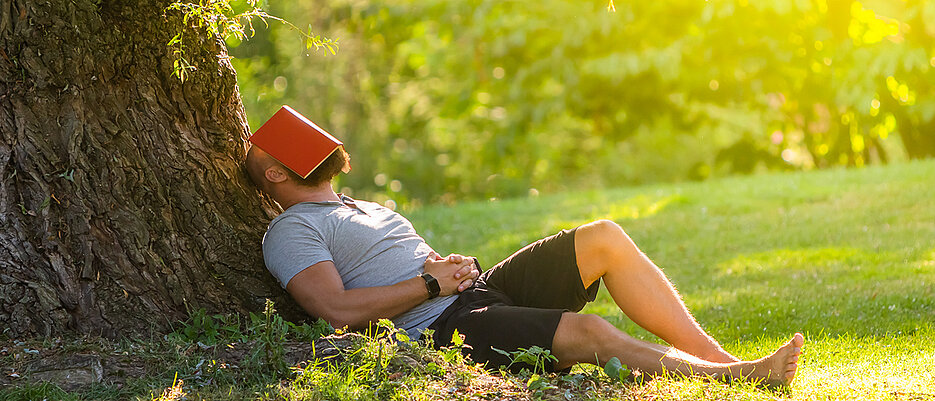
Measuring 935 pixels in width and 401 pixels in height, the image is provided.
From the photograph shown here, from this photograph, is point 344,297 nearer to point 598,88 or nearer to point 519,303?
point 519,303

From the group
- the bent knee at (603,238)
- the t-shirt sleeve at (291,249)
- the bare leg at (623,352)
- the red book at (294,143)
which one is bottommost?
the bare leg at (623,352)

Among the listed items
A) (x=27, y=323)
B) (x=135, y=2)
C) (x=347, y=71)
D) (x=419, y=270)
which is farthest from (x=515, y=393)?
(x=347, y=71)

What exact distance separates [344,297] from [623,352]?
1.10 m

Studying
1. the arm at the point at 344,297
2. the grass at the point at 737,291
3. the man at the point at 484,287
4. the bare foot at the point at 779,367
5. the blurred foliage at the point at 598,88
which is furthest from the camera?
the blurred foliage at the point at 598,88

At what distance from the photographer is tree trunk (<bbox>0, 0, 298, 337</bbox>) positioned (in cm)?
360

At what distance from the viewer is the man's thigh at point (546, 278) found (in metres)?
3.90

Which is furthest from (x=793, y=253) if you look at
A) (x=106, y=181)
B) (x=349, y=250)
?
(x=106, y=181)

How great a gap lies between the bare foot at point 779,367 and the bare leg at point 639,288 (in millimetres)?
244

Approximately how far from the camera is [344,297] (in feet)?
12.1

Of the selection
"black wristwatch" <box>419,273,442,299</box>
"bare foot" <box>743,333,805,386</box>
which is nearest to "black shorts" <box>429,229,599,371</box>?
"black wristwatch" <box>419,273,442,299</box>

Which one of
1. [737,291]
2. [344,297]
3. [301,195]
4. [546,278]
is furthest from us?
[737,291]

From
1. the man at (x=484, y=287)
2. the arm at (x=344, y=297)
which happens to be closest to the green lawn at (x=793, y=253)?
the man at (x=484, y=287)

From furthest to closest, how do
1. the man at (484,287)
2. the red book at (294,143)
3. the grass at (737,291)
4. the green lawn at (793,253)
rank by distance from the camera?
1. the green lawn at (793,253)
2. the red book at (294,143)
3. the man at (484,287)
4. the grass at (737,291)

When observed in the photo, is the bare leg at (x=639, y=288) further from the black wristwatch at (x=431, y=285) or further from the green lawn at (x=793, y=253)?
the black wristwatch at (x=431, y=285)
